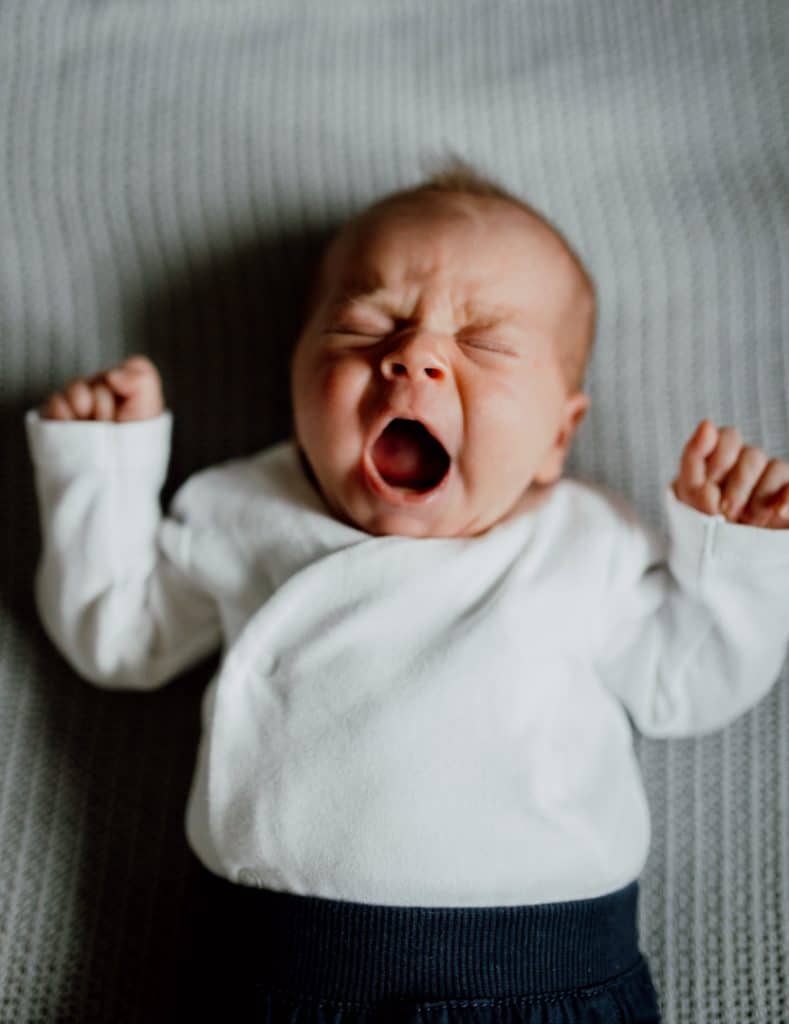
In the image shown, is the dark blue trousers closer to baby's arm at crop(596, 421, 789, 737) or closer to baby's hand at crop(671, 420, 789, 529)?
baby's arm at crop(596, 421, 789, 737)

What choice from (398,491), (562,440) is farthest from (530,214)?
(398,491)

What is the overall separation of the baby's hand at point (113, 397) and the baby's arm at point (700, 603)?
528 millimetres

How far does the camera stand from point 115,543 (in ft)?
3.64

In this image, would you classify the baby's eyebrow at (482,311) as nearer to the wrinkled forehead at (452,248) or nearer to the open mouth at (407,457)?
the wrinkled forehead at (452,248)

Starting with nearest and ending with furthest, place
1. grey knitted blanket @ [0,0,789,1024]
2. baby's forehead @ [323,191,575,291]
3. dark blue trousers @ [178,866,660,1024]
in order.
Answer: dark blue trousers @ [178,866,660,1024], baby's forehead @ [323,191,575,291], grey knitted blanket @ [0,0,789,1024]

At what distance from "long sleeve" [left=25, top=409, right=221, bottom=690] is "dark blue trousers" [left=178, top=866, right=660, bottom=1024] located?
0.29 metres

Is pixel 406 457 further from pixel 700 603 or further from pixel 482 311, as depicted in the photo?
pixel 700 603

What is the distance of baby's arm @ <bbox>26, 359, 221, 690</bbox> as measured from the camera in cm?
110

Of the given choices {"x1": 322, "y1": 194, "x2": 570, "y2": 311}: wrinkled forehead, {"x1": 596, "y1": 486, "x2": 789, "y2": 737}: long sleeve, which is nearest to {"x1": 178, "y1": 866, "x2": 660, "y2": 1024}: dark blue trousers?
{"x1": 596, "y1": 486, "x2": 789, "y2": 737}: long sleeve

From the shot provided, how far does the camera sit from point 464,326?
104cm

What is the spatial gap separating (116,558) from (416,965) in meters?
0.52

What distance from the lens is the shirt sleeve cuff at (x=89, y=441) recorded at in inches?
43.1

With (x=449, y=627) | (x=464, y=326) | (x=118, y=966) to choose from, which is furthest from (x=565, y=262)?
(x=118, y=966)

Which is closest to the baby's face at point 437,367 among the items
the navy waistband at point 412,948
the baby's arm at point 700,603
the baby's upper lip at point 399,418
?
the baby's upper lip at point 399,418
